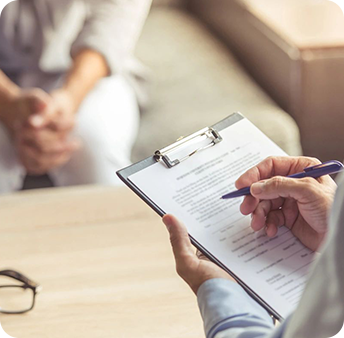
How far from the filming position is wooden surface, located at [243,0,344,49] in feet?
5.70

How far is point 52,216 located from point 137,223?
149 mm

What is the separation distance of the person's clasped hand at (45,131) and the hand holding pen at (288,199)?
2.68ft

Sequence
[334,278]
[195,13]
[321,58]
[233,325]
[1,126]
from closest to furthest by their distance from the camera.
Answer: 1. [334,278]
2. [233,325]
3. [1,126]
4. [321,58]
5. [195,13]

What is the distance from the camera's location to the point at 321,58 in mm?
1685

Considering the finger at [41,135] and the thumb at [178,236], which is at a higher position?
the thumb at [178,236]

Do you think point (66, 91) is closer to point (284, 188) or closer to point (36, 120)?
point (36, 120)

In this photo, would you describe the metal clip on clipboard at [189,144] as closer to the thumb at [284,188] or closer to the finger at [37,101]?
the thumb at [284,188]

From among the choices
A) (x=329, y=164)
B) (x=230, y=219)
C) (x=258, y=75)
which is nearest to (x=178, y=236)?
(x=230, y=219)

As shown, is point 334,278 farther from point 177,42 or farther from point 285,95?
point 177,42

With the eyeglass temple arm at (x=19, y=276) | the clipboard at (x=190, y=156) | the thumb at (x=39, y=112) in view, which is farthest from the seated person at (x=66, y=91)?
the clipboard at (x=190, y=156)

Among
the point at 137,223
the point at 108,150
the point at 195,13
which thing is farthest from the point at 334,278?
the point at 195,13

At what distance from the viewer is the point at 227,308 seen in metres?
0.56

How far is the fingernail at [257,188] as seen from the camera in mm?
694

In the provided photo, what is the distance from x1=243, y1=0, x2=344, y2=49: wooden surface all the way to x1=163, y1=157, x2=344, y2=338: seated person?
1063 millimetres
